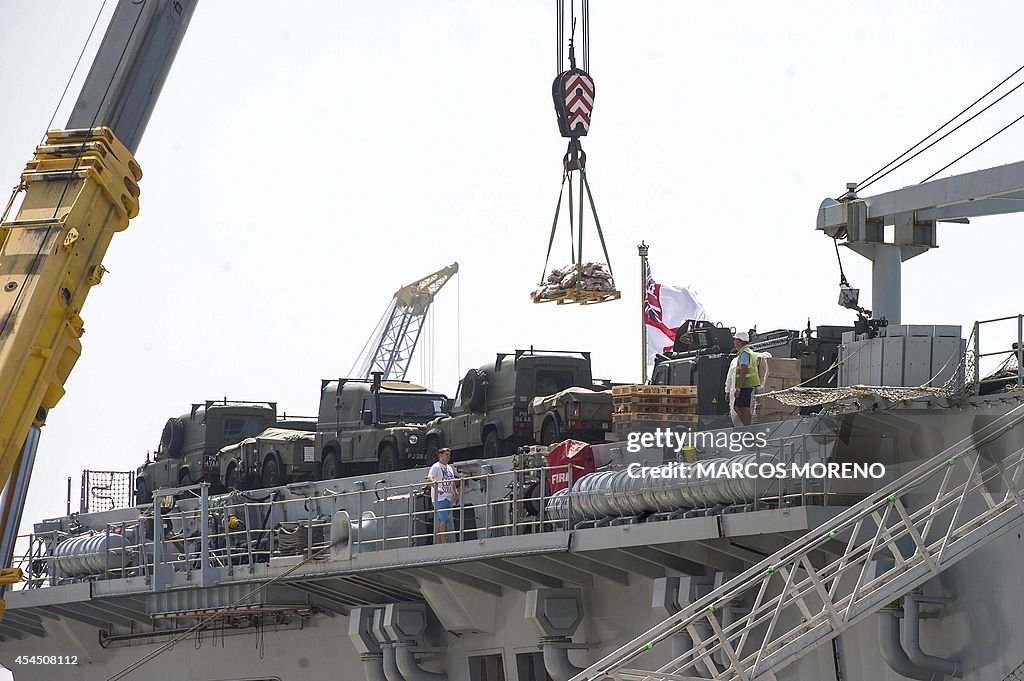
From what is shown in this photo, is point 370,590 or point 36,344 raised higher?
point 36,344

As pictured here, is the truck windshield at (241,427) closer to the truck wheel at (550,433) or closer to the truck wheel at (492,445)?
the truck wheel at (492,445)

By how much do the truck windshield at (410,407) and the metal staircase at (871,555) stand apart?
17.9m

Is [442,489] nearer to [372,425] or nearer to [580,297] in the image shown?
[580,297]

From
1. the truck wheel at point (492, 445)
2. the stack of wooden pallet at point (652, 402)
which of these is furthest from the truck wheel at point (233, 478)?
the stack of wooden pallet at point (652, 402)

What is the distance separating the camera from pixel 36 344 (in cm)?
1802

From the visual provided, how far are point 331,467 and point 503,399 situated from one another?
20.0 ft

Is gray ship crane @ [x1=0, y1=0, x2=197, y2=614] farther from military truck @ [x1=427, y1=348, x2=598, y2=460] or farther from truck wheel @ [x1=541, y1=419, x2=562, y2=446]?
military truck @ [x1=427, y1=348, x2=598, y2=460]

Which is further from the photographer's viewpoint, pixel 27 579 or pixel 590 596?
pixel 27 579

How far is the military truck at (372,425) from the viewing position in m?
34.4

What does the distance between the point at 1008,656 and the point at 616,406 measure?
28.5ft

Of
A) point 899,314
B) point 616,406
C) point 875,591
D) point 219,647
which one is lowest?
point 219,647

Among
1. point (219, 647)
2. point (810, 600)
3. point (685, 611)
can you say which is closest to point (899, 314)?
point (810, 600)

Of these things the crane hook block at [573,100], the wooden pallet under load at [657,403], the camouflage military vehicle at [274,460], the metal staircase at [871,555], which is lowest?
the metal staircase at [871,555]

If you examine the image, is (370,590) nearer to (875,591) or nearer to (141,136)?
(141,136)
